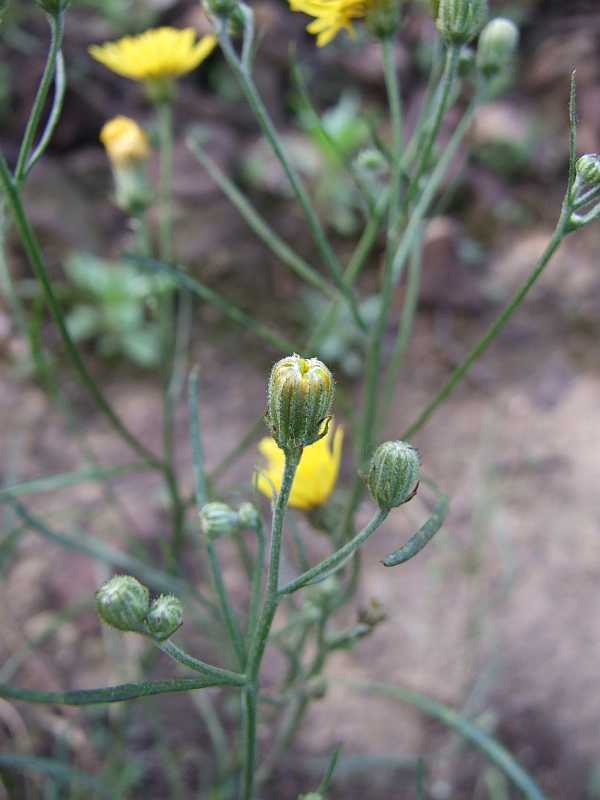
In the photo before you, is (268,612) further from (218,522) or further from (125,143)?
(125,143)

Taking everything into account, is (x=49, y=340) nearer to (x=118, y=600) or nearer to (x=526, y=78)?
(x=118, y=600)

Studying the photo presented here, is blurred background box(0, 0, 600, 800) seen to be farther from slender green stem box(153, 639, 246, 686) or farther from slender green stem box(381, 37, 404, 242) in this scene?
slender green stem box(153, 639, 246, 686)

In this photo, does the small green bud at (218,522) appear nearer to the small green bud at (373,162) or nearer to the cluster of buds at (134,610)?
the cluster of buds at (134,610)

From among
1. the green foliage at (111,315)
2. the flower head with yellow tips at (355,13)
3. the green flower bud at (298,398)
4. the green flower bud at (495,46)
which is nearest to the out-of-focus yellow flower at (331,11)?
the flower head with yellow tips at (355,13)

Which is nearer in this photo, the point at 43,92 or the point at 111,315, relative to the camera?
the point at 43,92

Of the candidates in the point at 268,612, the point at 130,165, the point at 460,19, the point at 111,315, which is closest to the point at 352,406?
the point at 111,315

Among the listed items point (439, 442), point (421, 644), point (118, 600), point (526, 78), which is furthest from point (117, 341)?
point (526, 78)

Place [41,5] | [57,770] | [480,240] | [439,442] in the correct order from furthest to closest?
[480,240] < [439,442] < [57,770] < [41,5]
